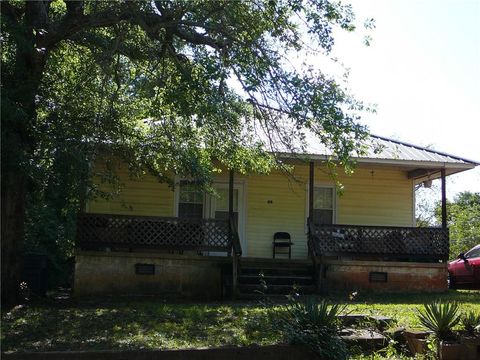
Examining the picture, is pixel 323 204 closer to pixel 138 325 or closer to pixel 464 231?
pixel 138 325

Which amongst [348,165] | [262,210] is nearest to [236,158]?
[348,165]

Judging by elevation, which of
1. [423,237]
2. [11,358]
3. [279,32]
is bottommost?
[11,358]

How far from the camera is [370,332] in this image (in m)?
7.52

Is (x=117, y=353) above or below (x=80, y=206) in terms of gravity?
below

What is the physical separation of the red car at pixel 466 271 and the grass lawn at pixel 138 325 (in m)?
5.27

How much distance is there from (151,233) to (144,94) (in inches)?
166

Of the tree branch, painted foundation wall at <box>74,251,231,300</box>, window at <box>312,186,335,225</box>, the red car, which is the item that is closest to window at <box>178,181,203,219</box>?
painted foundation wall at <box>74,251,231,300</box>

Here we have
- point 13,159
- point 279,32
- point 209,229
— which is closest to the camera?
point 13,159

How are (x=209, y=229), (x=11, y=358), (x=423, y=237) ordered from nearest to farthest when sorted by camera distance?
1. (x=11, y=358)
2. (x=209, y=229)
3. (x=423, y=237)

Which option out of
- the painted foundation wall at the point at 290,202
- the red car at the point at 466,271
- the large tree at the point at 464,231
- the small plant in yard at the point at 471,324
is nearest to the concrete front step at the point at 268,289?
the painted foundation wall at the point at 290,202

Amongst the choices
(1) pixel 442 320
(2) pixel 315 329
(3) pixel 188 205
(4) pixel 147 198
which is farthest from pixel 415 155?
(2) pixel 315 329

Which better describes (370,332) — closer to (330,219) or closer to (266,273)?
(266,273)

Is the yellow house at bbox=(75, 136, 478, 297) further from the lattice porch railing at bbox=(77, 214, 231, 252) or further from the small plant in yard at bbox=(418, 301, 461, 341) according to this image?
the small plant in yard at bbox=(418, 301, 461, 341)

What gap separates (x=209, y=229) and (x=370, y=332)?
19.7 ft
